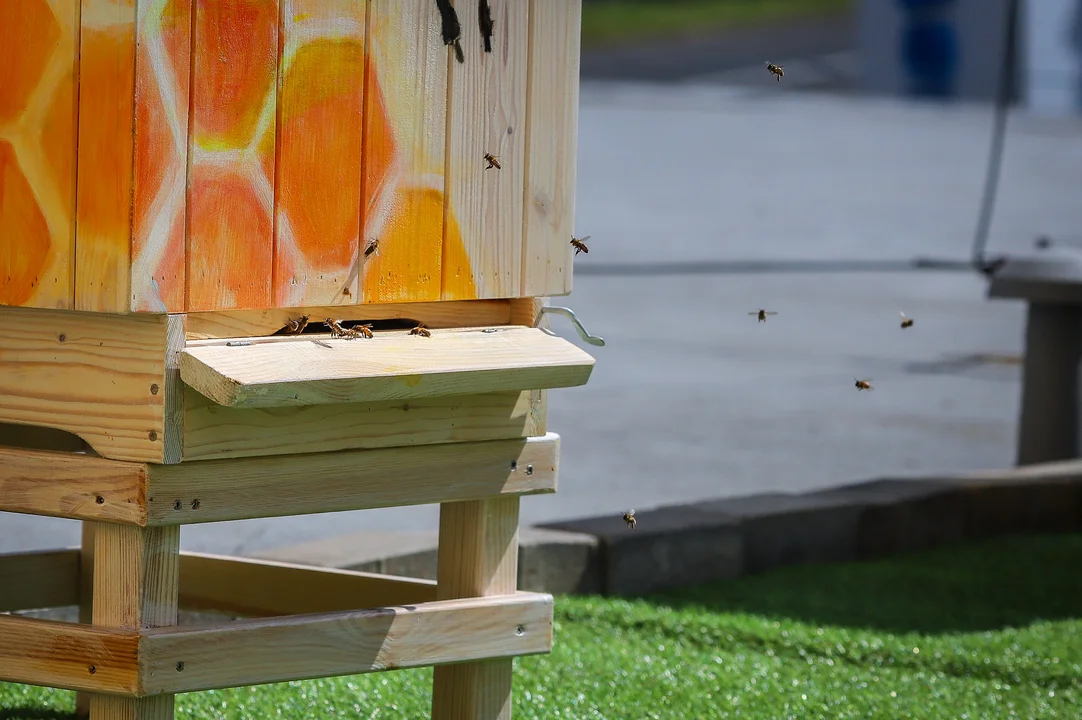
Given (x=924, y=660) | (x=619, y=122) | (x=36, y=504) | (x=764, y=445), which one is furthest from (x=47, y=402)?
(x=619, y=122)

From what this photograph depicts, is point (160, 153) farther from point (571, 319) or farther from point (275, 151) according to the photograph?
point (571, 319)

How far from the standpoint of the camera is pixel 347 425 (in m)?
2.68

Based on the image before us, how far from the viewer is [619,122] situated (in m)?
24.9

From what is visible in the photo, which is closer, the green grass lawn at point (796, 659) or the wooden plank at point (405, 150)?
the wooden plank at point (405, 150)

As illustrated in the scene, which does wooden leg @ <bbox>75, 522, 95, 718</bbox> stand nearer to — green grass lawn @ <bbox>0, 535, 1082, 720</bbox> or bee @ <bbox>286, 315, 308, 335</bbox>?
green grass lawn @ <bbox>0, 535, 1082, 720</bbox>

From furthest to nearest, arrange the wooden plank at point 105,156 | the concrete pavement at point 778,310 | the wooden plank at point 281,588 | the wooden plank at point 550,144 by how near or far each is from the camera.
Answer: the concrete pavement at point 778,310, the wooden plank at point 281,588, the wooden plank at point 550,144, the wooden plank at point 105,156

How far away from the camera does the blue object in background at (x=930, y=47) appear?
34.0 metres

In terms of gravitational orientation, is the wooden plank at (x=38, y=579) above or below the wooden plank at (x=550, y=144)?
below

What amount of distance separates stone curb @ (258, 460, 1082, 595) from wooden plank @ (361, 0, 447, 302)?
1819 mm

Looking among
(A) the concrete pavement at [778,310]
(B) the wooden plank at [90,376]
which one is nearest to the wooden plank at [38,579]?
(B) the wooden plank at [90,376]

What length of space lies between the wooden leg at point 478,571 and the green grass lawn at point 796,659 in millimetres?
713

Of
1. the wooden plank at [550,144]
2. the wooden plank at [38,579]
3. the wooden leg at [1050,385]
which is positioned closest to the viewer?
the wooden plank at [550,144]

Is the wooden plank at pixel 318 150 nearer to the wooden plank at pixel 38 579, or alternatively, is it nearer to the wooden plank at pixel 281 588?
the wooden plank at pixel 281 588

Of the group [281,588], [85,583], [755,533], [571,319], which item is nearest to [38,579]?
[85,583]
